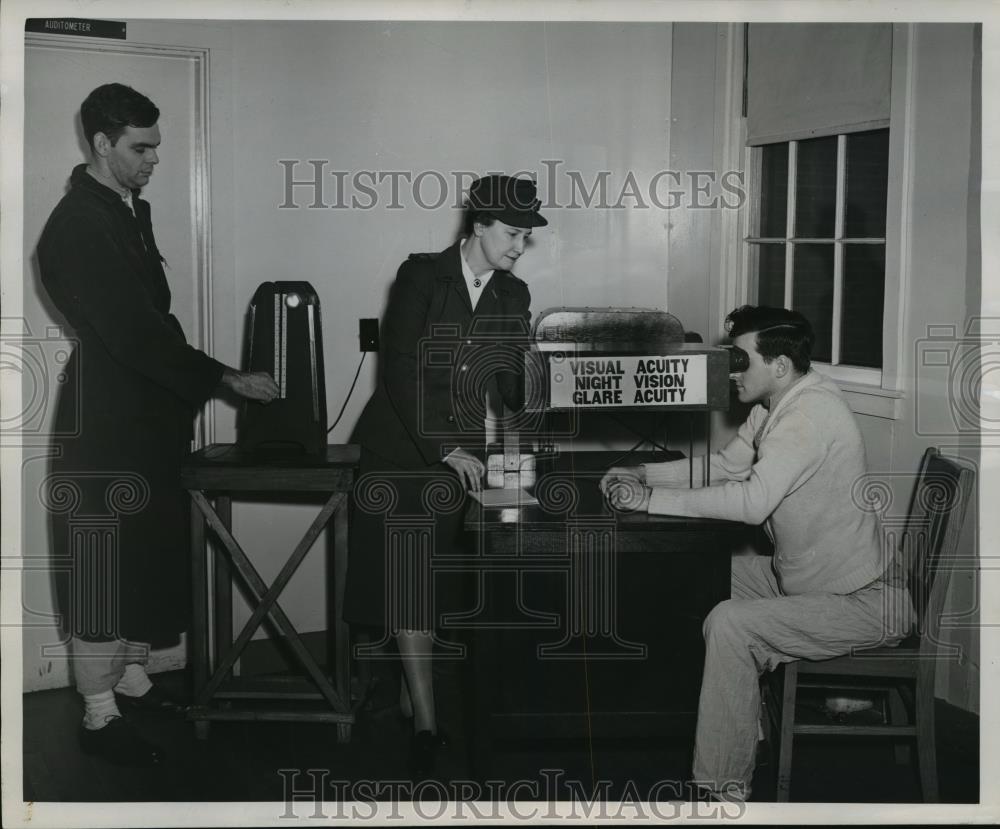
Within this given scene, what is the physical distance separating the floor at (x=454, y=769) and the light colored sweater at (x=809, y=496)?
0.65m

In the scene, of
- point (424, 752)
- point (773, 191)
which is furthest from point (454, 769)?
point (773, 191)

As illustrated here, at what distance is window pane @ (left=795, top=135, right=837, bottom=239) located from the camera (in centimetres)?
388

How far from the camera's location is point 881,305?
373 centimetres

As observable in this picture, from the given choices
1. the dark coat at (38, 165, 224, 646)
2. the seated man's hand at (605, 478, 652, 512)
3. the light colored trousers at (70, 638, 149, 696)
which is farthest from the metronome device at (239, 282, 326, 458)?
the seated man's hand at (605, 478, 652, 512)

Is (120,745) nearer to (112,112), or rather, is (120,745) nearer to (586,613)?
(586,613)

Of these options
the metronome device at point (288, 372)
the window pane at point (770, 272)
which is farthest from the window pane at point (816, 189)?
the metronome device at point (288, 372)

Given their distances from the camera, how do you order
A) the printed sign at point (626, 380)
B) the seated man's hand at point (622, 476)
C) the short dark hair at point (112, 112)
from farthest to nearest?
the short dark hair at point (112, 112) < the seated man's hand at point (622, 476) < the printed sign at point (626, 380)

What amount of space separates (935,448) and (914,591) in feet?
1.40

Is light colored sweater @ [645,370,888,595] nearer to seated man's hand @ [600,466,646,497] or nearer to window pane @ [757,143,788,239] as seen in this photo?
seated man's hand @ [600,466,646,497]

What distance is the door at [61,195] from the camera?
12.2 feet

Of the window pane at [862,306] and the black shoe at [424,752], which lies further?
the window pane at [862,306]

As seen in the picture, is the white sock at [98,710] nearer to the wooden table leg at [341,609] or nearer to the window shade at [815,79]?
the wooden table leg at [341,609]

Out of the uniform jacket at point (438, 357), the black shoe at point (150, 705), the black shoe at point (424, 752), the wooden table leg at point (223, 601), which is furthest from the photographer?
the wooden table leg at point (223, 601)

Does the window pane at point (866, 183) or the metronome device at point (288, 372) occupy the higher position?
the window pane at point (866, 183)
